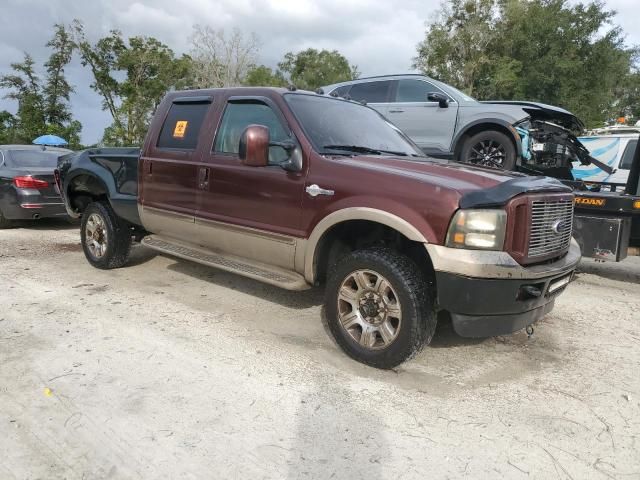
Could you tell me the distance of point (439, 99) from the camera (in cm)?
732

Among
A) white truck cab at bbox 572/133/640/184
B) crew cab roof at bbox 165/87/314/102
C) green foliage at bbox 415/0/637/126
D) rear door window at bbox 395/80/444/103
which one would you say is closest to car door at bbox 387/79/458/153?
rear door window at bbox 395/80/444/103

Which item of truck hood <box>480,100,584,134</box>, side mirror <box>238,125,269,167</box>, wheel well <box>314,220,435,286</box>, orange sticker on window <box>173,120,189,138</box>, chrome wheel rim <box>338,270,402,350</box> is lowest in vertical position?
chrome wheel rim <box>338,270,402,350</box>

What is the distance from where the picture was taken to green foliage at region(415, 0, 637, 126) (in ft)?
89.5

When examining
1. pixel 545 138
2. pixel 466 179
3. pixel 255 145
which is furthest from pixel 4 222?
pixel 545 138

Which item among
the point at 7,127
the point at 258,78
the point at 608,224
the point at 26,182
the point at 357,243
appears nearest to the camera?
the point at 357,243

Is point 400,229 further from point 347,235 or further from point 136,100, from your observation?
point 136,100

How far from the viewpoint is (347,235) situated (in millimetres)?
3920

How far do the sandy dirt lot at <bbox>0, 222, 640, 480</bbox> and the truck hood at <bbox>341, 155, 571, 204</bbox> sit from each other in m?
1.25

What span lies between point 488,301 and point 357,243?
1218 millimetres

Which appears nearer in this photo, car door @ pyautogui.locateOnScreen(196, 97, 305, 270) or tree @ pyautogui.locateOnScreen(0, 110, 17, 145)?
car door @ pyautogui.locateOnScreen(196, 97, 305, 270)

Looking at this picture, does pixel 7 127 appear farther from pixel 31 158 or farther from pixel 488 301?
pixel 488 301

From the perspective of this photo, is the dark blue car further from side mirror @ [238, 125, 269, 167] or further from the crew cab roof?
side mirror @ [238, 125, 269, 167]

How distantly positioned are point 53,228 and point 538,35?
1110 inches

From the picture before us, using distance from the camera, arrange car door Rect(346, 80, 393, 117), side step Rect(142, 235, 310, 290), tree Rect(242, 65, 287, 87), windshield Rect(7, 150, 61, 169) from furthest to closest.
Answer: tree Rect(242, 65, 287, 87), windshield Rect(7, 150, 61, 169), car door Rect(346, 80, 393, 117), side step Rect(142, 235, 310, 290)
